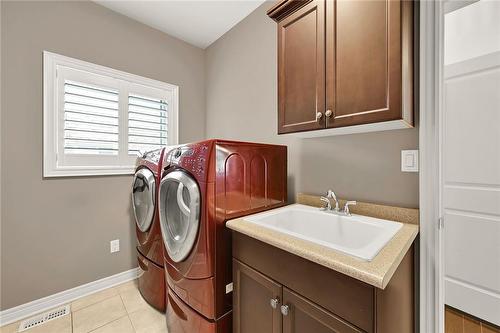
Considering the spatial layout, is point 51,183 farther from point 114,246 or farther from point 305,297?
point 305,297

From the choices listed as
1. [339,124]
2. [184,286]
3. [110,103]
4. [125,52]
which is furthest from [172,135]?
[339,124]

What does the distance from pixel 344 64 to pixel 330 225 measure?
0.93 meters

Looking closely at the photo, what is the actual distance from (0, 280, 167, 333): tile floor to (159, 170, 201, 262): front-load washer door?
701 mm

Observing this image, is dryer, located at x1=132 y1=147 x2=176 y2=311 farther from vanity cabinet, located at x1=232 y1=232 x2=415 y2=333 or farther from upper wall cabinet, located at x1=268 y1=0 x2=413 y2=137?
upper wall cabinet, located at x1=268 y1=0 x2=413 y2=137

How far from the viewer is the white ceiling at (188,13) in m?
2.01

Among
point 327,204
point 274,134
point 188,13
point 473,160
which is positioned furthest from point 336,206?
point 188,13

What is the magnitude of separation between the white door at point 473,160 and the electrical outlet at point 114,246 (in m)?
2.92

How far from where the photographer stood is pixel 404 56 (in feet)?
2.89

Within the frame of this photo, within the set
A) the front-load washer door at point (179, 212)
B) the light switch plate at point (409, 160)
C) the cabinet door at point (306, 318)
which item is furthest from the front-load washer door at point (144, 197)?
the light switch plate at point (409, 160)

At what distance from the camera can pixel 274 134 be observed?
1937 millimetres

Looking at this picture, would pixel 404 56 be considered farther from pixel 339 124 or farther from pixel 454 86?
pixel 454 86

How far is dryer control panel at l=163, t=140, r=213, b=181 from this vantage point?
1196mm

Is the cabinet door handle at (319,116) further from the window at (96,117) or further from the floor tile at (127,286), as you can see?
the floor tile at (127,286)

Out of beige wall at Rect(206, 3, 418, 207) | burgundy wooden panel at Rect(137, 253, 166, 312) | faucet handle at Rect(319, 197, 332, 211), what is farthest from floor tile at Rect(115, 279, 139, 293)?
faucet handle at Rect(319, 197, 332, 211)
